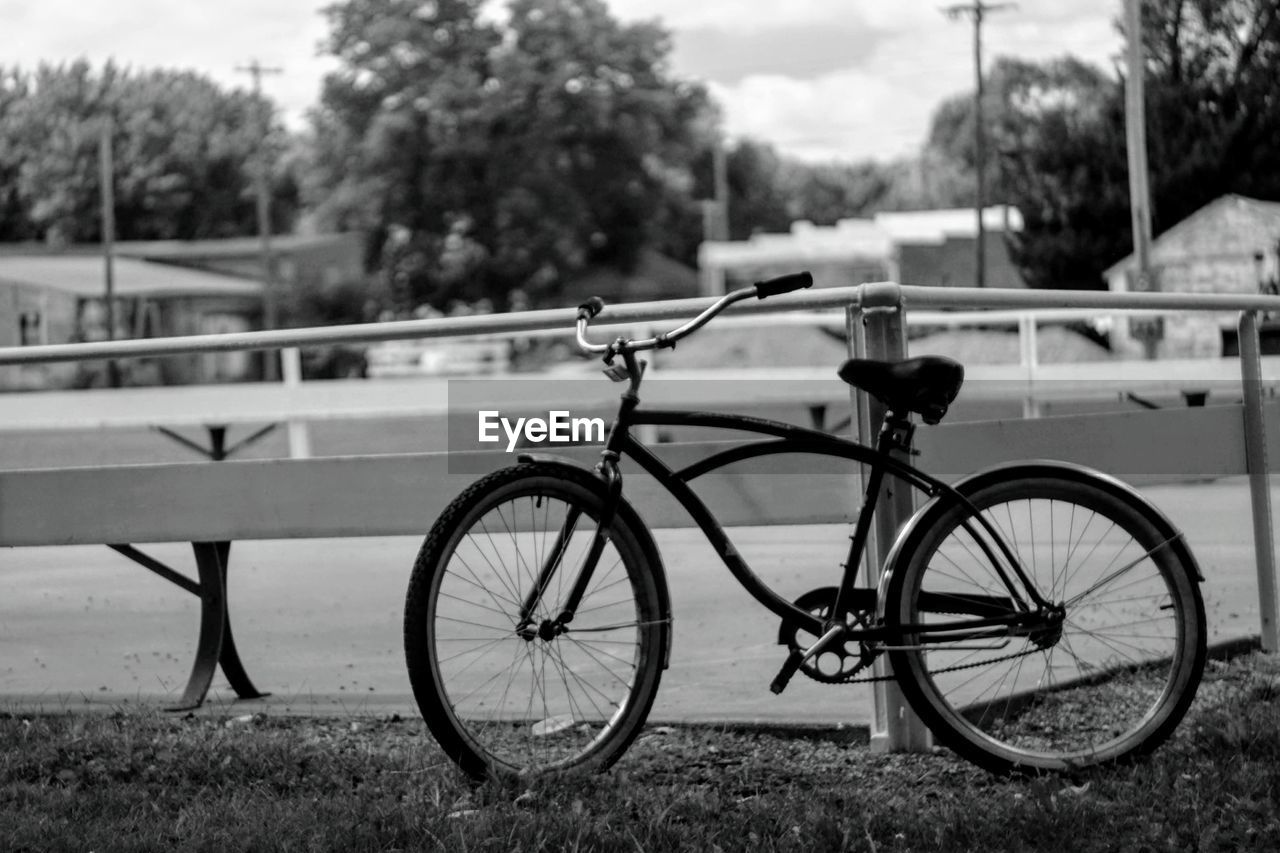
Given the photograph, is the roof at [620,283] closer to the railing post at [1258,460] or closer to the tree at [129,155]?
the tree at [129,155]

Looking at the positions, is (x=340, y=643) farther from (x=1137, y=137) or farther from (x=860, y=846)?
(x=1137, y=137)

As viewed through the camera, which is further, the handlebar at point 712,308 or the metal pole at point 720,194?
the metal pole at point 720,194

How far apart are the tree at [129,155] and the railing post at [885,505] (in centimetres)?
6567

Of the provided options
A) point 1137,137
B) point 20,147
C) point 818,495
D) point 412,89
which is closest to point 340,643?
point 818,495

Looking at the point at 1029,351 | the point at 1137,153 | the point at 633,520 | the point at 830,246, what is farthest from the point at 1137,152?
the point at 830,246

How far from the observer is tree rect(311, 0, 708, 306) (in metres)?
61.3

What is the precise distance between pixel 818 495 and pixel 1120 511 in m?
0.85

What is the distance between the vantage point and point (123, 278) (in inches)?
2365

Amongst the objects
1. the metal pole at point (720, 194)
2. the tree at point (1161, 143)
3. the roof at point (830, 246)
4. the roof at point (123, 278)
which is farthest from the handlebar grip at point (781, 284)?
the metal pole at point (720, 194)

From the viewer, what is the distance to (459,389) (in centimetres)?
469

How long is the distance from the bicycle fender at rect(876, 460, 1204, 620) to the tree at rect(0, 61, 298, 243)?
66052mm

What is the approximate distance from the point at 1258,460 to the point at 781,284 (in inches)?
82.5

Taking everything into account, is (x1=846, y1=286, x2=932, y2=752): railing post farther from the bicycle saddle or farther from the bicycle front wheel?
the bicycle saddle

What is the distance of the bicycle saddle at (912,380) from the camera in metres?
3.61
